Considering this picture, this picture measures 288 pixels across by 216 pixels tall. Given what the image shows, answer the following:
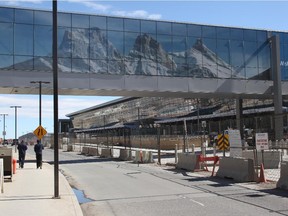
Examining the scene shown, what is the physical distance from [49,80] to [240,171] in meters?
22.5

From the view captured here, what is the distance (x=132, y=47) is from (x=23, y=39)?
A: 31.5 ft

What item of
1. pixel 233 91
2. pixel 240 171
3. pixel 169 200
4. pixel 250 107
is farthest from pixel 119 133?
pixel 169 200

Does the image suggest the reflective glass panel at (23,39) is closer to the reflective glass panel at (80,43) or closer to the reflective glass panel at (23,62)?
the reflective glass panel at (23,62)

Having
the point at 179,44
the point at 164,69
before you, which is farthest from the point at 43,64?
the point at 179,44

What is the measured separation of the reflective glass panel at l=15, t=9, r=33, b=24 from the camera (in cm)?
3747

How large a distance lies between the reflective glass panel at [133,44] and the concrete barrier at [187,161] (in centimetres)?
→ 1719

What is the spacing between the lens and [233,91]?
142 ft

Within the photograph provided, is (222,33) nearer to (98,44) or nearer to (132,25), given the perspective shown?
(132,25)

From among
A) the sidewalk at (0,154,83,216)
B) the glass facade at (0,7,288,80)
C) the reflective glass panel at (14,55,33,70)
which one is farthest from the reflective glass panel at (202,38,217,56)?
the sidewalk at (0,154,83,216)

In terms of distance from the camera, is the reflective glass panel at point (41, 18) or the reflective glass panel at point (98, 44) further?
the reflective glass panel at point (98, 44)

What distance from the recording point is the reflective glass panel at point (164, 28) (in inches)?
1656

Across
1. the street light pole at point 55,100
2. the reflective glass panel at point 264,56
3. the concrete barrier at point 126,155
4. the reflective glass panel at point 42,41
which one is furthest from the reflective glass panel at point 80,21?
the street light pole at point 55,100

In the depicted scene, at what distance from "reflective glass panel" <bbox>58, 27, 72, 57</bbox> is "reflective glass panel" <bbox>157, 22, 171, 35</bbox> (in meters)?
8.40

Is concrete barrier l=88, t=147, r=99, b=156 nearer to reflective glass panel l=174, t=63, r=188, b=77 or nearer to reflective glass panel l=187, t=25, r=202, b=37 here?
reflective glass panel l=174, t=63, r=188, b=77
